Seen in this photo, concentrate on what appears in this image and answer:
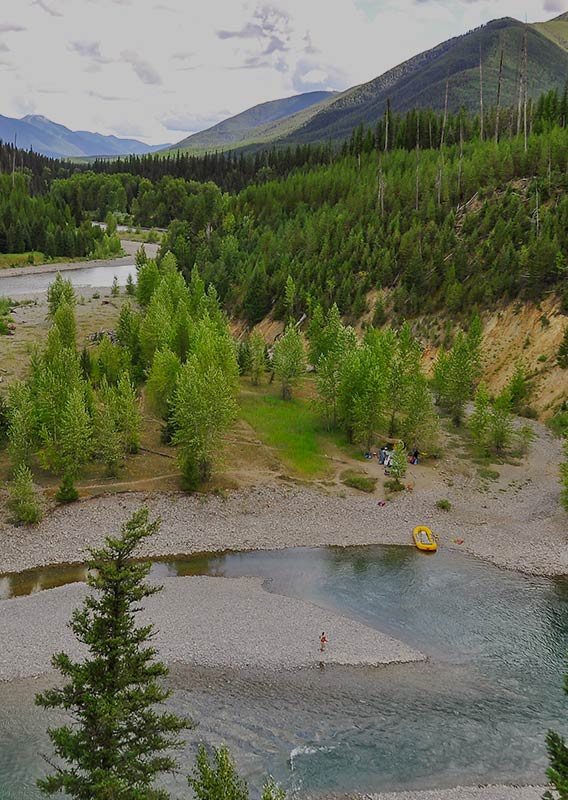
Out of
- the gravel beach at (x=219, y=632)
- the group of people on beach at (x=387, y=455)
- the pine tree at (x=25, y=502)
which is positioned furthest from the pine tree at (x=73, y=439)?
the group of people on beach at (x=387, y=455)

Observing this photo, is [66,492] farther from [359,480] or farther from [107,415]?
[359,480]

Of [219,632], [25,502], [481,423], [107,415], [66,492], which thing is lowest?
[219,632]

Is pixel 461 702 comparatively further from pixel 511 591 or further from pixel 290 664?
pixel 511 591

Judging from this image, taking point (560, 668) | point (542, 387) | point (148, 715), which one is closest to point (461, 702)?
point (560, 668)

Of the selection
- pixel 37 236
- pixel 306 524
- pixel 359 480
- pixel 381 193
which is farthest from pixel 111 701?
pixel 37 236

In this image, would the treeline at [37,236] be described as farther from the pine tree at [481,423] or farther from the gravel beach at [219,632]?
the gravel beach at [219,632]

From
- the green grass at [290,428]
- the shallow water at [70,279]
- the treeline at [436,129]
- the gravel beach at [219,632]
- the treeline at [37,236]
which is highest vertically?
the treeline at [436,129]
